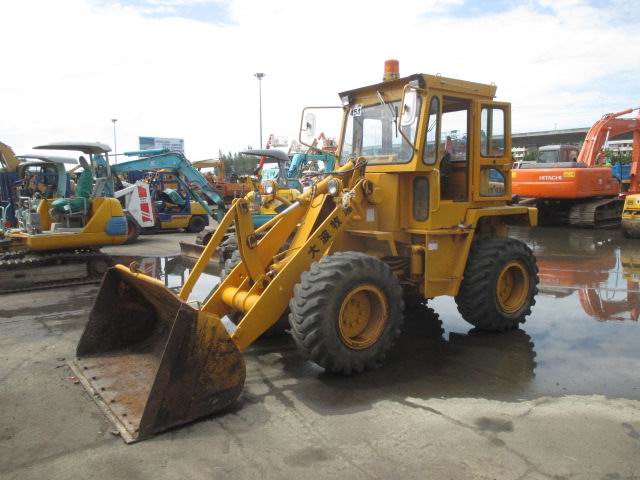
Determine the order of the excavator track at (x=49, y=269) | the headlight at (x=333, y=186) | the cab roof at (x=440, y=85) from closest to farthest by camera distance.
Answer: the headlight at (x=333, y=186) → the cab roof at (x=440, y=85) → the excavator track at (x=49, y=269)

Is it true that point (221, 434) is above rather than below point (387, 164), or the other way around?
below

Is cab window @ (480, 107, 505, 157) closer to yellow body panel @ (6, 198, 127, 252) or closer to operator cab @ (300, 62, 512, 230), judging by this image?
operator cab @ (300, 62, 512, 230)

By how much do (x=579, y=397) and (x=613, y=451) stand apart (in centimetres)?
96

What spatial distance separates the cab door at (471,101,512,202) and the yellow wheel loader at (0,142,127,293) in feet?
23.5

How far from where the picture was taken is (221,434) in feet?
12.9

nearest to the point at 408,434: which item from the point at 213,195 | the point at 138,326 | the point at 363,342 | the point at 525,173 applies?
the point at 363,342

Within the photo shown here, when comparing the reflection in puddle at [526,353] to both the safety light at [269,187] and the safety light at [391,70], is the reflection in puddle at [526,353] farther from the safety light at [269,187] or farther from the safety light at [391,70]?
the safety light at [391,70]

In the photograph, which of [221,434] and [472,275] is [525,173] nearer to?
[472,275]

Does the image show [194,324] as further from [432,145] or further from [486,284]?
[486,284]

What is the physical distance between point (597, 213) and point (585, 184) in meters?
1.11

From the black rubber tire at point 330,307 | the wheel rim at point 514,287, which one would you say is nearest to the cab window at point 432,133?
the black rubber tire at point 330,307

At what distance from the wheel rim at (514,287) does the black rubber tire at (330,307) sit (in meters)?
2.15

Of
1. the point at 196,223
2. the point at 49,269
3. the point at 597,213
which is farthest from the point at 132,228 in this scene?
the point at 597,213

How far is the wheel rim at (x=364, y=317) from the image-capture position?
195 inches
